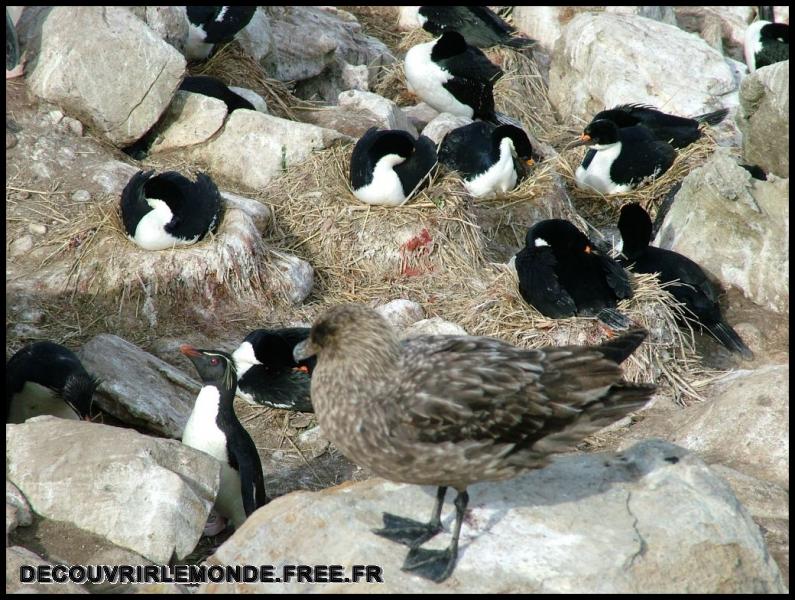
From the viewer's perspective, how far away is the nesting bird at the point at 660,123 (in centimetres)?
1170

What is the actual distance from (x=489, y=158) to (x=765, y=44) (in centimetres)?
576

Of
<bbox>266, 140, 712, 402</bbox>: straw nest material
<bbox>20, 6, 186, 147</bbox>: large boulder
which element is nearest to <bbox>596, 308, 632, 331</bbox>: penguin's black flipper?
<bbox>266, 140, 712, 402</bbox>: straw nest material

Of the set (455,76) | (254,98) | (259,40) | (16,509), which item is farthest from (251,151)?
(16,509)

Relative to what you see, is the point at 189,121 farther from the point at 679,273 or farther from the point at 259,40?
the point at 679,273

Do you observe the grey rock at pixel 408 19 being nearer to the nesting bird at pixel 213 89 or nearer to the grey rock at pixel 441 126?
the grey rock at pixel 441 126

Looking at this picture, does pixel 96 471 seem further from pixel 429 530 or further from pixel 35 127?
pixel 35 127

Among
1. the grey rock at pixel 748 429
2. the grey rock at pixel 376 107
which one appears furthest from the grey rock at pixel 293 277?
the grey rock at pixel 748 429

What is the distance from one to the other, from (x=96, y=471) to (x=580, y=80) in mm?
9444

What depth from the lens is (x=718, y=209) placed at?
10.1m

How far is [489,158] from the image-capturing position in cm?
1018

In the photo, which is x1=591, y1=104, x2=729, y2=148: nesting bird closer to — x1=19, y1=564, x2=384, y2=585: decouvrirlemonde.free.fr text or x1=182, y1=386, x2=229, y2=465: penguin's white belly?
x1=182, y1=386, x2=229, y2=465: penguin's white belly

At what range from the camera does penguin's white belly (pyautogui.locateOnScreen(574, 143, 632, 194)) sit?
1127 centimetres

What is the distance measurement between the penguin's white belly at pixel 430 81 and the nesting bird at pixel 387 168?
2.43 m

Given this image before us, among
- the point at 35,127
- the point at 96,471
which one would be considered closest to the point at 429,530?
the point at 96,471
